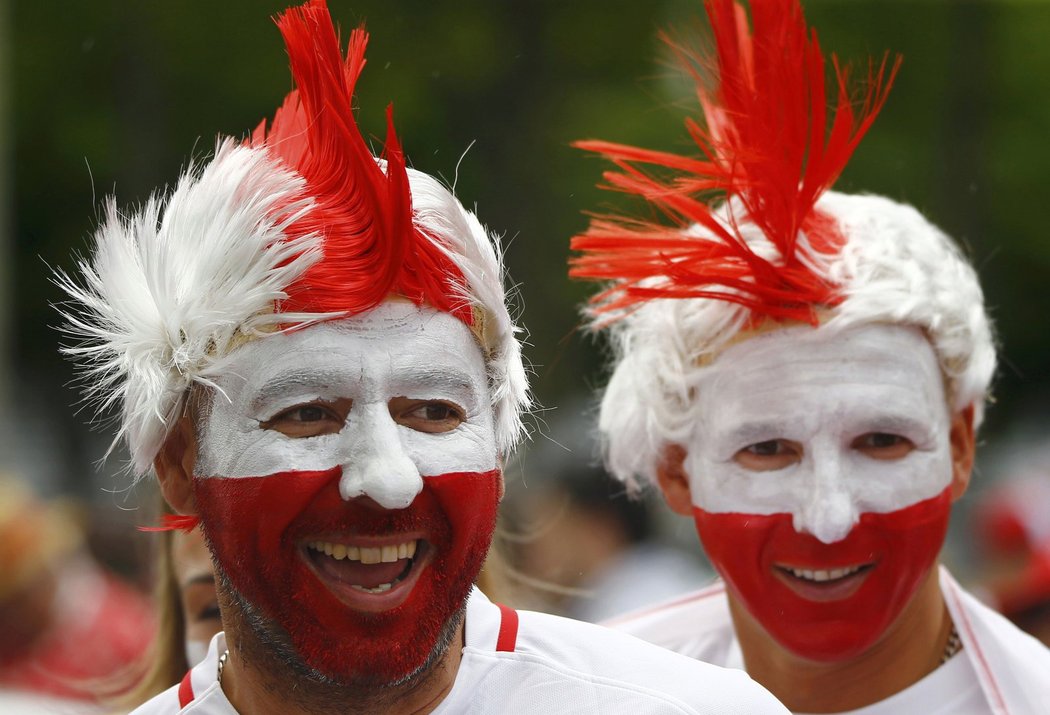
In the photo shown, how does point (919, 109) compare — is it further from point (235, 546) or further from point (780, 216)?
point (235, 546)

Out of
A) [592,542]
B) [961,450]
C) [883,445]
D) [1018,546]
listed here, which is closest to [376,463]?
[883,445]

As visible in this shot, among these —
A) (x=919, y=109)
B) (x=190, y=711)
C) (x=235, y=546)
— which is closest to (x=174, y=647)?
(x=190, y=711)

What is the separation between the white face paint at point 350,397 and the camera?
2.67m

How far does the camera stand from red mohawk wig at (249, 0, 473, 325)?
8.93 ft

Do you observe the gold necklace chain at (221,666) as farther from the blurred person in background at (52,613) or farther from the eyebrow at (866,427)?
the blurred person in background at (52,613)

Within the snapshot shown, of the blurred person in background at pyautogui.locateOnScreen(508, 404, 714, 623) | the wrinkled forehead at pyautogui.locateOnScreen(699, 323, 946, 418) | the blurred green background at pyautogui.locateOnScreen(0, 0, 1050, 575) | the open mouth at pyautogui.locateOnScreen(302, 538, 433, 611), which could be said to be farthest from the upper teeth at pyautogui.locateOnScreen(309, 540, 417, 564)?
the blurred green background at pyautogui.locateOnScreen(0, 0, 1050, 575)

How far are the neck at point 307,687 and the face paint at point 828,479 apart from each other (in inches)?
36.5

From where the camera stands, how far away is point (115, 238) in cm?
293

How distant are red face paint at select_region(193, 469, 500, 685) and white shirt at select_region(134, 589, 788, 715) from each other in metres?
0.22

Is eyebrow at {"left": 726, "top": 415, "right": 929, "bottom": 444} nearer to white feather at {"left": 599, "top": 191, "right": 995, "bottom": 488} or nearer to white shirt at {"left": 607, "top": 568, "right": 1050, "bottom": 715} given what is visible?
white feather at {"left": 599, "top": 191, "right": 995, "bottom": 488}

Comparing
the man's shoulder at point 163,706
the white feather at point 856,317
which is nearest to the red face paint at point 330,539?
the man's shoulder at point 163,706

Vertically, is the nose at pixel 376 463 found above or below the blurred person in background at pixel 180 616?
above

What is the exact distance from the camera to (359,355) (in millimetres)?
2703

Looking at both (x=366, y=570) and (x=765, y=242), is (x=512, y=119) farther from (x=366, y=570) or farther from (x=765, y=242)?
(x=366, y=570)
